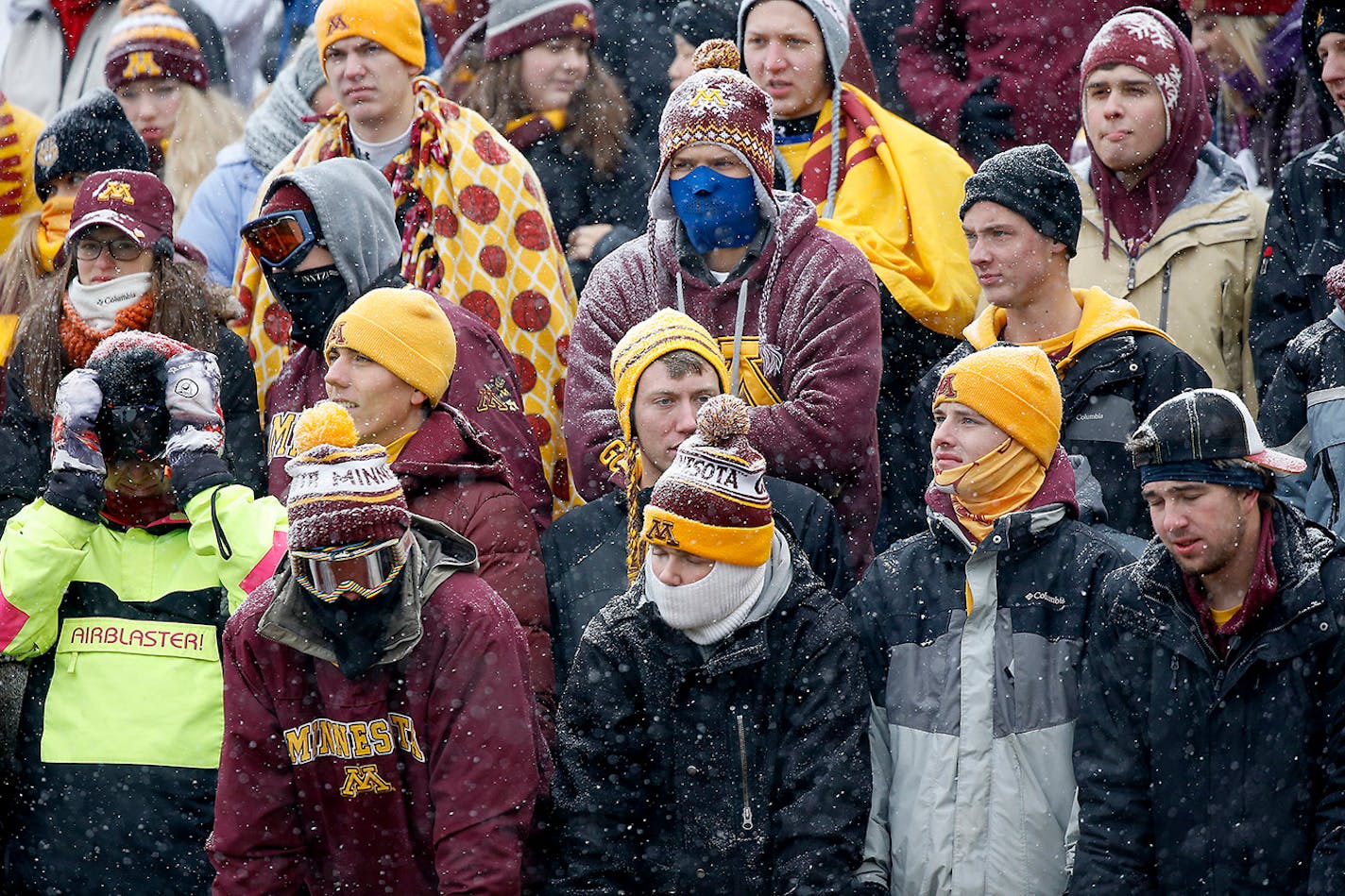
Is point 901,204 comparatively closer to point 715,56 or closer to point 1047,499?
point 715,56

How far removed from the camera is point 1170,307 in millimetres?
7445

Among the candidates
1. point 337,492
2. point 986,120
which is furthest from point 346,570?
point 986,120

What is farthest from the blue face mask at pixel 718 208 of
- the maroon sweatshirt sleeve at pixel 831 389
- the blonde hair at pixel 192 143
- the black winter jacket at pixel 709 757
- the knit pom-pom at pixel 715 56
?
the blonde hair at pixel 192 143

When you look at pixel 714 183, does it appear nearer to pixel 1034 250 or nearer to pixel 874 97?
pixel 1034 250

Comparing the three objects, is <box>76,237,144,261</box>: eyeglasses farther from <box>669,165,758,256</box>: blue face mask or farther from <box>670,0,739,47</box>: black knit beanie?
<box>670,0,739,47</box>: black knit beanie

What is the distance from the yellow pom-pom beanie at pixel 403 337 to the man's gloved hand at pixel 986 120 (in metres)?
3.15

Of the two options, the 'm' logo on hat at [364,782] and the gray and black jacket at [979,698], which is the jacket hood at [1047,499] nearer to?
the gray and black jacket at [979,698]

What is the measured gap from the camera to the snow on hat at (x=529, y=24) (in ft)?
28.9

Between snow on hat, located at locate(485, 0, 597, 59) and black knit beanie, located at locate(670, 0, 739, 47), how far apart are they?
494 millimetres

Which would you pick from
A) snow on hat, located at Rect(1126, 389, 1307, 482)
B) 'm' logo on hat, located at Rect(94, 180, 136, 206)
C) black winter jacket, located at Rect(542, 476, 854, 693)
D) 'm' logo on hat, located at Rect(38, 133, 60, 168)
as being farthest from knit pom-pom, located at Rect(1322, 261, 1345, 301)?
'm' logo on hat, located at Rect(38, 133, 60, 168)

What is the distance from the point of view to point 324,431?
5461 mm

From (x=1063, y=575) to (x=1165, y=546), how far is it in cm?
34

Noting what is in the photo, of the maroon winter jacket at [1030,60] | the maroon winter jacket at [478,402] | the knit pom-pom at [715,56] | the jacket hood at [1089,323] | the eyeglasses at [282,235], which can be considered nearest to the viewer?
the jacket hood at [1089,323]

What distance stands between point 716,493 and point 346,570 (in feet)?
3.29
